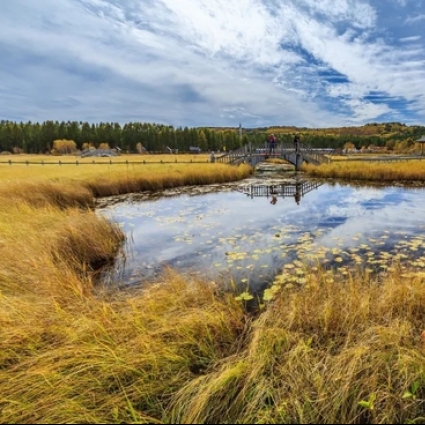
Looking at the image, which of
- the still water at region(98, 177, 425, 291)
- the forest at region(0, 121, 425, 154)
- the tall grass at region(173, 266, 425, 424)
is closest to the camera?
the tall grass at region(173, 266, 425, 424)

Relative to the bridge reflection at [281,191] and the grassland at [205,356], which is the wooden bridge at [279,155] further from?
the grassland at [205,356]

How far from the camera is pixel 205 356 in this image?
10.1ft

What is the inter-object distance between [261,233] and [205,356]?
629 cm

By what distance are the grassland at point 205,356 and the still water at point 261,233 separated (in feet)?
5.47

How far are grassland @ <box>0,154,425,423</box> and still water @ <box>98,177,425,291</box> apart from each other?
1.67m

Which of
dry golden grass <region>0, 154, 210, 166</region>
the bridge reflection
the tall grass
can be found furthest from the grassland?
dry golden grass <region>0, 154, 210, 166</region>

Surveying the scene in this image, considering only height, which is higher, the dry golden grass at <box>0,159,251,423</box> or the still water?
the dry golden grass at <box>0,159,251,423</box>

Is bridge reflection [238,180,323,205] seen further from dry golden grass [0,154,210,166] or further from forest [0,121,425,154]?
forest [0,121,425,154]

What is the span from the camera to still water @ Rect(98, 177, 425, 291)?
6.43 m

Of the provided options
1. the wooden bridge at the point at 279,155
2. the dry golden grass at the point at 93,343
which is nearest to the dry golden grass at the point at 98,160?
the wooden bridge at the point at 279,155

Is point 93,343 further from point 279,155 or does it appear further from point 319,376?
point 279,155

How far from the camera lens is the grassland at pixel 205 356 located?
2236 mm

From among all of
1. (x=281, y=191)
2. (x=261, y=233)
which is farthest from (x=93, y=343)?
(x=281, y=191)

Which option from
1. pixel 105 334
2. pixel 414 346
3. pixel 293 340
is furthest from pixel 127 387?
pixel 414 346
